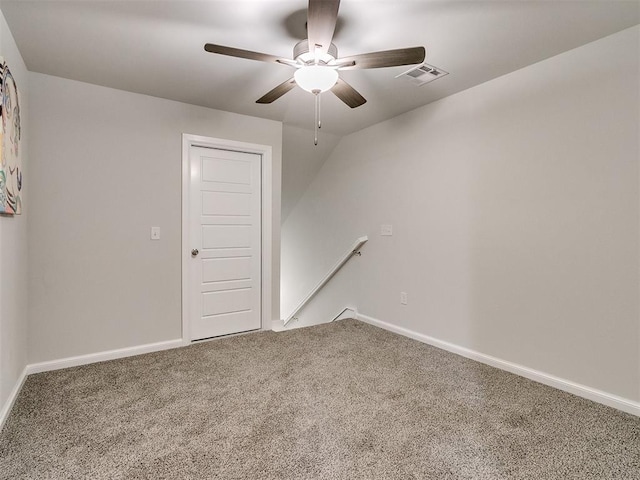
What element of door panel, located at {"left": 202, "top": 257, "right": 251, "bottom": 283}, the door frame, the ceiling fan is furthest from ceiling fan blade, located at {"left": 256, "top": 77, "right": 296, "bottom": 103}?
door panel, located at {"left": 202, "top": 257, "right": 251, "bottom": 283}

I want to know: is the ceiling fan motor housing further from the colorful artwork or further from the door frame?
the door frame

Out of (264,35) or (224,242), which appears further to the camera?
(224,242)

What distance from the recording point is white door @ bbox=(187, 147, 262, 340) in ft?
10.6

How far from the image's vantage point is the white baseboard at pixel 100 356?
8.36ft

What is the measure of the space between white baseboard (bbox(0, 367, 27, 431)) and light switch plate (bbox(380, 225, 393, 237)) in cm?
319

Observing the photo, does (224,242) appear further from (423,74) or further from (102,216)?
(423,74)

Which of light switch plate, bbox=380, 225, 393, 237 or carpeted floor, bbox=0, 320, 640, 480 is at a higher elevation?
light switch plate, bbox=380, 225, 393, 237

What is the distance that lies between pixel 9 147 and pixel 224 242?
180cm

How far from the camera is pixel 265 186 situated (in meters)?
3.59

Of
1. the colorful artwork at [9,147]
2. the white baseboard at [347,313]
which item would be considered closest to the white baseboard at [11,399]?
the colorful artwork at [9,147]

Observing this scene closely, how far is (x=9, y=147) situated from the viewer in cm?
186

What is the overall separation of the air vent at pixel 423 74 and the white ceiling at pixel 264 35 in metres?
0.07

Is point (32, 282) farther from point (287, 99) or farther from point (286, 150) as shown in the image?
point (286, 150)

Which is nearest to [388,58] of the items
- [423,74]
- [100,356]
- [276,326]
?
[423,74]
